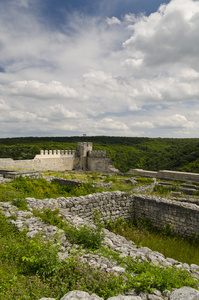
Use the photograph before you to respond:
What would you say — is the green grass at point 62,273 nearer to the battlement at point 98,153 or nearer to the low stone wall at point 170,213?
the low stone wall at point 170,213

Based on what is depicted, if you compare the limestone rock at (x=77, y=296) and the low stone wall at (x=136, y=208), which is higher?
the limestone rock at (x=77, y=296)

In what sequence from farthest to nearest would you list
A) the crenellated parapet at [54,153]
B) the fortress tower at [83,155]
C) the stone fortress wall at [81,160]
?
the fortress tower at [83,155]
the stone fortress wall at [81,160]
the crenellated parapet at [54,153]

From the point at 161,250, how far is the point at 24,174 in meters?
8.27

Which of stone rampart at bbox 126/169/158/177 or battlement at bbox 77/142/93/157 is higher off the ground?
battlement at bbox 77/142/93/157

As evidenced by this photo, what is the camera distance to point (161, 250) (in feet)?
20.6

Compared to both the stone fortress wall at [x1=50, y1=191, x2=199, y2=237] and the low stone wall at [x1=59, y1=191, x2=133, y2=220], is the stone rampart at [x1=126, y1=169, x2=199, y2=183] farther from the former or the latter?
the low stone wall at [x1=59, y1=191, x2=133, y2=220]

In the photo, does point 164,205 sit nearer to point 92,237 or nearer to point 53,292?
point 92,237

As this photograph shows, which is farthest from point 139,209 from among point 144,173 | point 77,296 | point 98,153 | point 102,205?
point 98,153

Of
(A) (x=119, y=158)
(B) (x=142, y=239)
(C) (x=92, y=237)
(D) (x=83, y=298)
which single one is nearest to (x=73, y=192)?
(B) (x=142, y=239)

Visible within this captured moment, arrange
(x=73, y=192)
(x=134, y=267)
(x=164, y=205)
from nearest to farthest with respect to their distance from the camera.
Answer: (x=134, y=267)
(x=164, y=205)
(x=73, y=192)

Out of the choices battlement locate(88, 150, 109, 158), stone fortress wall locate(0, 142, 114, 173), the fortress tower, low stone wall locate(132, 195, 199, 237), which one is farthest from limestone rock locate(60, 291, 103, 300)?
the fortress tower

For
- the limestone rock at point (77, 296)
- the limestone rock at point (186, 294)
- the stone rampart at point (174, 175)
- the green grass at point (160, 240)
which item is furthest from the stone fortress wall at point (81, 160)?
the limestone rock at point (186, 294)

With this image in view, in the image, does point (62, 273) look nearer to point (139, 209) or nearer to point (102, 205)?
point (102, 205)

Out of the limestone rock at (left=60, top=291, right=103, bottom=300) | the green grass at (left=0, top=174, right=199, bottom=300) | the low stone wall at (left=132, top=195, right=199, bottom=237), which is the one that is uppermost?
the limestone rock at (left=60, top=291, right=103, bottom=300)
